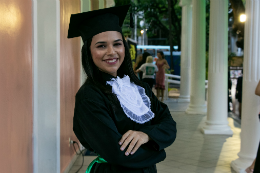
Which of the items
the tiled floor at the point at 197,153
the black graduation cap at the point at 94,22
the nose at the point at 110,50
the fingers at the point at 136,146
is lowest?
the tiled floor at the point at 197,153

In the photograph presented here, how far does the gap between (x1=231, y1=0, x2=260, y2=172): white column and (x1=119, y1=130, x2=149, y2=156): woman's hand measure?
3154mm

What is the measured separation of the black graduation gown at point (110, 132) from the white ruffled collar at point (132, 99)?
29 millimetres

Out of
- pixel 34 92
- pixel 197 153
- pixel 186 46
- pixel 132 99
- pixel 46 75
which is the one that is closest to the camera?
pixel 132 99

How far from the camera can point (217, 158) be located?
5309 millimetres

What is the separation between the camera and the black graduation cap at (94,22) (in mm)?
1691

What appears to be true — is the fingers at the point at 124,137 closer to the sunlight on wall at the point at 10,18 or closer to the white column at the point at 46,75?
the sunlight on wall at the point at 10,18

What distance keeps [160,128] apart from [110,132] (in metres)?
0.32

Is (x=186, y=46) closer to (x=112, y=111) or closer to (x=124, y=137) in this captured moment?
(x=112, y=111)

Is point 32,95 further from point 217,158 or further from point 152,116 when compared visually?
point 217,158

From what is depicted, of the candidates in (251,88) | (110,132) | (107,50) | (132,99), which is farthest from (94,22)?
(251,88)

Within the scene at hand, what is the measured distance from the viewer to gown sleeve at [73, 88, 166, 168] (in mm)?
1519

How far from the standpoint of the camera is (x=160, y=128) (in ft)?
5.66

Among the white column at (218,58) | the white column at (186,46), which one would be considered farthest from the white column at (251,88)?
the white column at (186,46)

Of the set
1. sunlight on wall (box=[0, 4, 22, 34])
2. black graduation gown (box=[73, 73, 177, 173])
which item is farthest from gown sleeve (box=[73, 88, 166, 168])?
sunlight on wall (box=[0, 4, 22, 34])
